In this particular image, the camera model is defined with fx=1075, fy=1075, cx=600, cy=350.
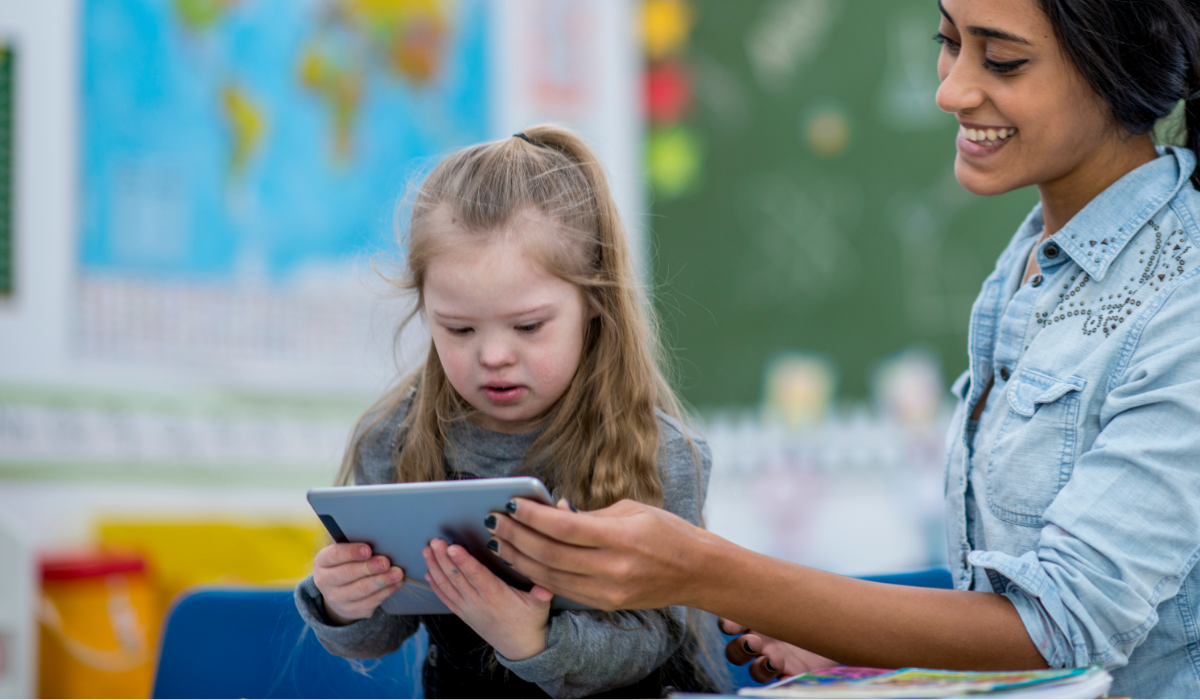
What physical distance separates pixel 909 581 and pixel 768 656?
0.90 ft

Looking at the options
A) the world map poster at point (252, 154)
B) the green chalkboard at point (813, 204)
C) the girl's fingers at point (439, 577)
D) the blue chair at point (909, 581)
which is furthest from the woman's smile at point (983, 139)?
the green chalkboard at point (813, 204)

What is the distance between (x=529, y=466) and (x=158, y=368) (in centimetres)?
204

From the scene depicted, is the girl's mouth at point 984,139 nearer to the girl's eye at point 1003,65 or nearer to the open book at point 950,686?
the girl's eye at point 1003,65

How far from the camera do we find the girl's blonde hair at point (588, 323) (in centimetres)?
127

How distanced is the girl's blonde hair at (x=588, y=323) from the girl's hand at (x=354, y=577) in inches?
7.9

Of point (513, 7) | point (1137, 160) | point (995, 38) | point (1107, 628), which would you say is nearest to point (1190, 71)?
point (1137, 160)

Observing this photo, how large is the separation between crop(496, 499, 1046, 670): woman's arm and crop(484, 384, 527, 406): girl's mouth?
0.28m

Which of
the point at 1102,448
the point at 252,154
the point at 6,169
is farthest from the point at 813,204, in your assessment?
the point at 1102,448

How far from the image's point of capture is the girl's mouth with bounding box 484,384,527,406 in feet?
4.13

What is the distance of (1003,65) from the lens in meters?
1.19

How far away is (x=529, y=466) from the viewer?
1312 mm

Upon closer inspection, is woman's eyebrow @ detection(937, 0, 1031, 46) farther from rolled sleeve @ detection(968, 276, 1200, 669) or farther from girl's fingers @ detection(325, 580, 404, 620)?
girl's fingers @ detection(325, 580, 404, 620)

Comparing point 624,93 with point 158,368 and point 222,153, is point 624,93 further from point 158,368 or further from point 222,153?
point 158,368

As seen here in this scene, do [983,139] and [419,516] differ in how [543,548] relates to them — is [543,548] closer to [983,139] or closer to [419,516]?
[419,516]
